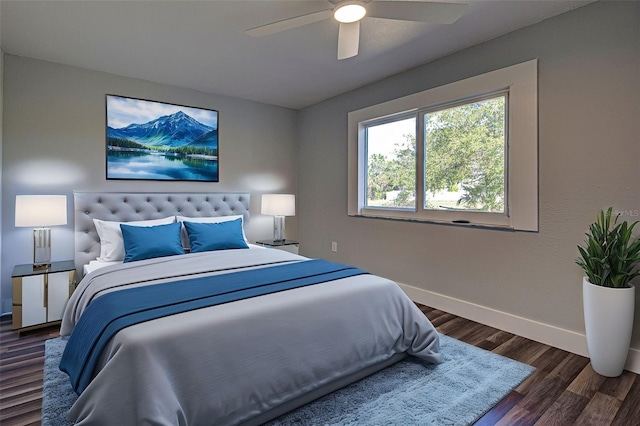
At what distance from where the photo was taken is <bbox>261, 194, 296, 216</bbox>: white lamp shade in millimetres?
4386

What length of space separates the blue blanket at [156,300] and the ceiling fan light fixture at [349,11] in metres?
1.70

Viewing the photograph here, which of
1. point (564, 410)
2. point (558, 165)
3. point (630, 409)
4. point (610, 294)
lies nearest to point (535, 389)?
point (564, 410)

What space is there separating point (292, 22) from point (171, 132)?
8.19ft

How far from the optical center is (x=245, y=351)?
170 centimetres

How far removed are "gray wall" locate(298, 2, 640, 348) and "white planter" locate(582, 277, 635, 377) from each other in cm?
26

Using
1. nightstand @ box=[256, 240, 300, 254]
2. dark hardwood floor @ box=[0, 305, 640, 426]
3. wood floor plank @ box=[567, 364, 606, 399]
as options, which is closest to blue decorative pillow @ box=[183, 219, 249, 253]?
nightstand @ box=[256, 240, 300, 254]

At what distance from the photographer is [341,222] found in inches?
178

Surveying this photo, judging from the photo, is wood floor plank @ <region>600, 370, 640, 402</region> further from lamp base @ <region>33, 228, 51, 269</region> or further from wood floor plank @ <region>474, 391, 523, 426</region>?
lamp base @ <region>33, 228, 51, 269</region>

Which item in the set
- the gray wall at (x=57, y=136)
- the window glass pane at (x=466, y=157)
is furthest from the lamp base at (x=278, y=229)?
the window glass pane at (x=466, y=157)

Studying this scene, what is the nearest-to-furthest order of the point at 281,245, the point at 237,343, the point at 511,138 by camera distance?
the point at 237,343, the point at 511,138, the point at 281,245

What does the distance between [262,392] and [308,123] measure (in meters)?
3.97

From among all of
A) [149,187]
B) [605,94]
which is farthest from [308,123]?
[605,94]

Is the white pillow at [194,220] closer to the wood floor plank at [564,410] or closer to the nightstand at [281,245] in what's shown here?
the nightstand at [281,245]

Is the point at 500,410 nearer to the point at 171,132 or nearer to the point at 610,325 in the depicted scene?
the point at 610,325
